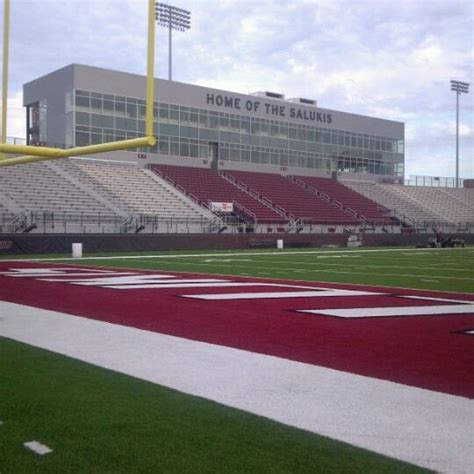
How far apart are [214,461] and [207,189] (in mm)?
36705

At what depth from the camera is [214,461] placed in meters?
3.21

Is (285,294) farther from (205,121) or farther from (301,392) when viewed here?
(205,121)

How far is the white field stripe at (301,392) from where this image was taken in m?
3.55

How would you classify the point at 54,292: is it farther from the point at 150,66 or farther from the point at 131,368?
the point at 131,368

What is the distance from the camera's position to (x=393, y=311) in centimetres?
888

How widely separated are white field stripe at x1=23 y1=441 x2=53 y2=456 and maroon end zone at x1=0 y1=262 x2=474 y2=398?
2681mm

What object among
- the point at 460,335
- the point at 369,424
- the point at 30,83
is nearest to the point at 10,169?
the point at 30,83

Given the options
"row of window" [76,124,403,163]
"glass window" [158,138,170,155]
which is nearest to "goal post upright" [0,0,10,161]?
"row of window" [76,124,403,163]

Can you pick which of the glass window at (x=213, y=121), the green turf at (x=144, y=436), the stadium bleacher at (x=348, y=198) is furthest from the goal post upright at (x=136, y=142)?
the stadium bleacher at (x=348, y=198)

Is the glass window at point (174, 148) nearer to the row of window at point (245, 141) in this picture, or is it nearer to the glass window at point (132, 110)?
the row of window at point (245, 141)

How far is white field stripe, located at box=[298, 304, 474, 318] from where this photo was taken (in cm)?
849

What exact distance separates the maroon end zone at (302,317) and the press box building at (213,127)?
25.2 meters

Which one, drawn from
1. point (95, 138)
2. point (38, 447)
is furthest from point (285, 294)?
point (95, 138)

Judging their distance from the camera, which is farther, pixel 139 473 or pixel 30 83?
pixel 30 83
